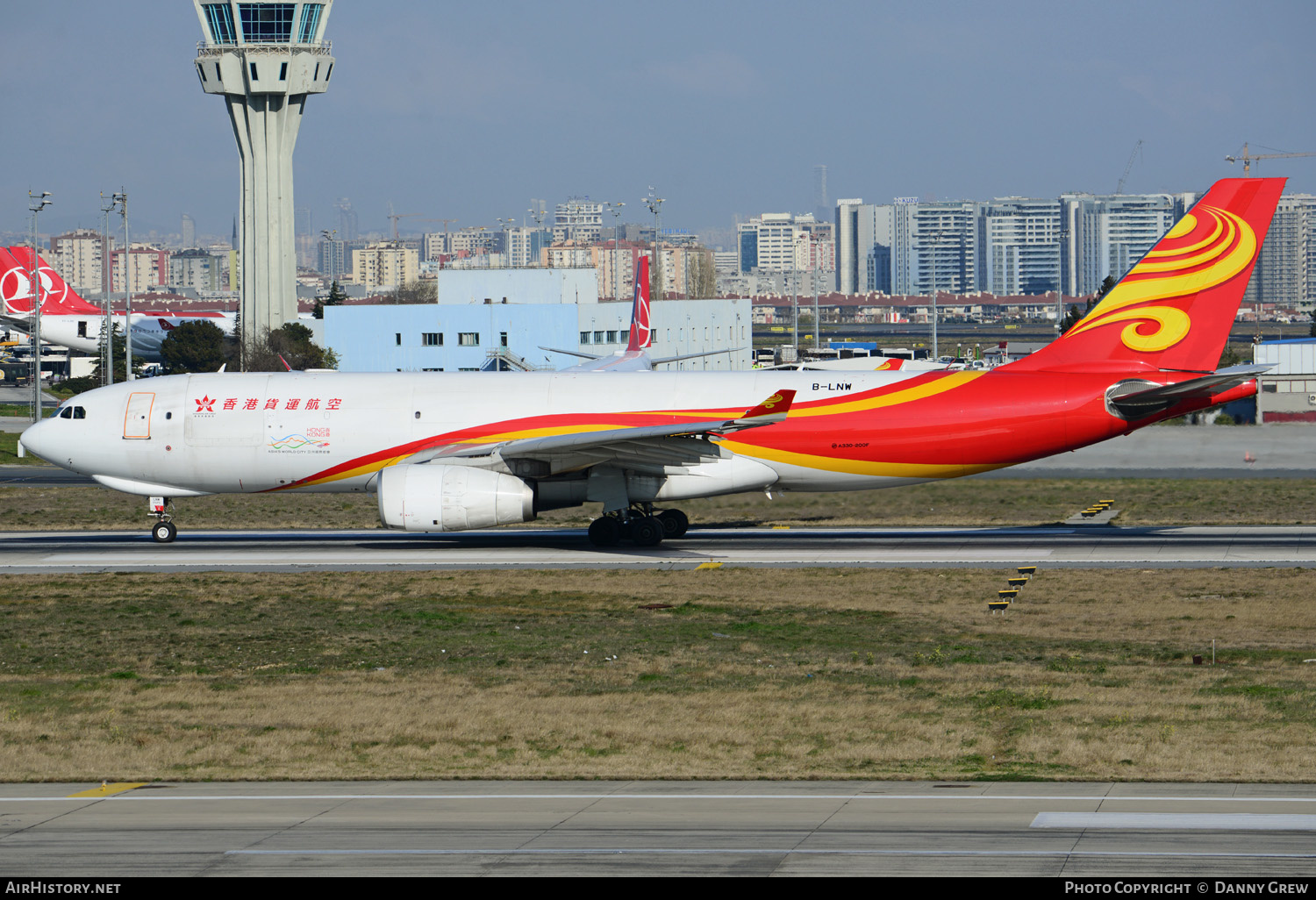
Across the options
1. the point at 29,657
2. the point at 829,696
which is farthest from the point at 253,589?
the point at 829,696

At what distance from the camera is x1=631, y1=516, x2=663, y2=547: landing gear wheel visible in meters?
35.9

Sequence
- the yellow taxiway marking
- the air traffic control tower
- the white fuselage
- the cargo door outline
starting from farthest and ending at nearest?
the air traffic control tower, the white fuselage, the cargo door outline, the yellow taxiway marking

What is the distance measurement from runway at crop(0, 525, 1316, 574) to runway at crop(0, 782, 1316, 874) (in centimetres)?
1824

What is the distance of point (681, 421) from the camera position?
3488cm

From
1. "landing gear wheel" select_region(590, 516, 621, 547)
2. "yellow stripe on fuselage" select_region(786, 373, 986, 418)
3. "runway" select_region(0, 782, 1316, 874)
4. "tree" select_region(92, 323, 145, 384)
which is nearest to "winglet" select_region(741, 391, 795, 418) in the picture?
"yellow stripe on fuselage" select_region(786, 373, 986, 418)

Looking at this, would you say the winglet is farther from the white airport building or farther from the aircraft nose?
the white airport building

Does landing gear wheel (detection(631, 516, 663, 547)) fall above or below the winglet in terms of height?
below

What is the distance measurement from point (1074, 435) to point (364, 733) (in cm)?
2198

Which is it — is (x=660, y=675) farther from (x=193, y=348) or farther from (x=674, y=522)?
(x=193, y=348)

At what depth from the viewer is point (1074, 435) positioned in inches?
1353

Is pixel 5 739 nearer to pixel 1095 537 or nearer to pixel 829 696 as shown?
pixel 829 696

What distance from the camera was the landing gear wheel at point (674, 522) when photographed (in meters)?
37.4

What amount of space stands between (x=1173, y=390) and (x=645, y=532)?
1332cm

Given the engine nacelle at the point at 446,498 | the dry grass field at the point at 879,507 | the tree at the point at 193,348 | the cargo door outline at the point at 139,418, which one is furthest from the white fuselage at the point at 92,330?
the engine nacelle at the point at 446,498
